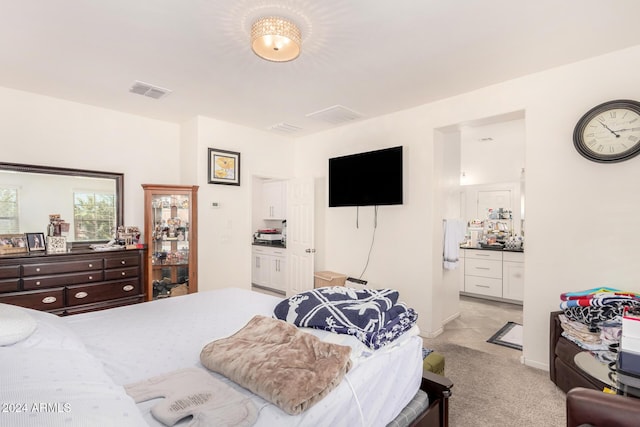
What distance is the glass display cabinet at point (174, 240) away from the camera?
381cm

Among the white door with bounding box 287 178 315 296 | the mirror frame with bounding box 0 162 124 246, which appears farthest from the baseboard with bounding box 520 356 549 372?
the mirror frame with bounding box 0 162 124 246

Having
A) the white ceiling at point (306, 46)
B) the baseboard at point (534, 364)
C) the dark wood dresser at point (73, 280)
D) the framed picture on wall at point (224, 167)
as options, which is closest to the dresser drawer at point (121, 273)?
the dark wood dresser at point (73, 280)

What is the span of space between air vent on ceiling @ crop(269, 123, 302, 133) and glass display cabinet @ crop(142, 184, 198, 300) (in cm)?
140

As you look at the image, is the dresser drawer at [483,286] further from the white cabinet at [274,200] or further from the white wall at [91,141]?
the white wall at [91,141]

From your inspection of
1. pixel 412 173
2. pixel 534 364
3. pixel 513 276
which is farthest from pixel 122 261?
pixel 513 276

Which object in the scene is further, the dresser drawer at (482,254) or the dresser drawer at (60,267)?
the dresser drawer at (482,254)

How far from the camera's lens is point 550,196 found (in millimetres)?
2779

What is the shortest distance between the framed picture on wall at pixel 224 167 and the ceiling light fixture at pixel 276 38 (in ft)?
7.45

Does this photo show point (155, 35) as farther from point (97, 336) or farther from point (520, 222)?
point (520, 222)

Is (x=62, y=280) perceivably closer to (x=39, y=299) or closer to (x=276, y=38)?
(x=39, y=299)

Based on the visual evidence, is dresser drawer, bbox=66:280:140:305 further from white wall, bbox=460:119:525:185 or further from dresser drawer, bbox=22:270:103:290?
white wall, bbox=460:119:525:185

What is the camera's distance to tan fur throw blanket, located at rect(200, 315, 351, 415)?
1.10 meters

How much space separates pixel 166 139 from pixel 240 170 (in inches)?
41.0

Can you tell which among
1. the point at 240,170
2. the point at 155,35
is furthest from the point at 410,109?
the point at 155,35
